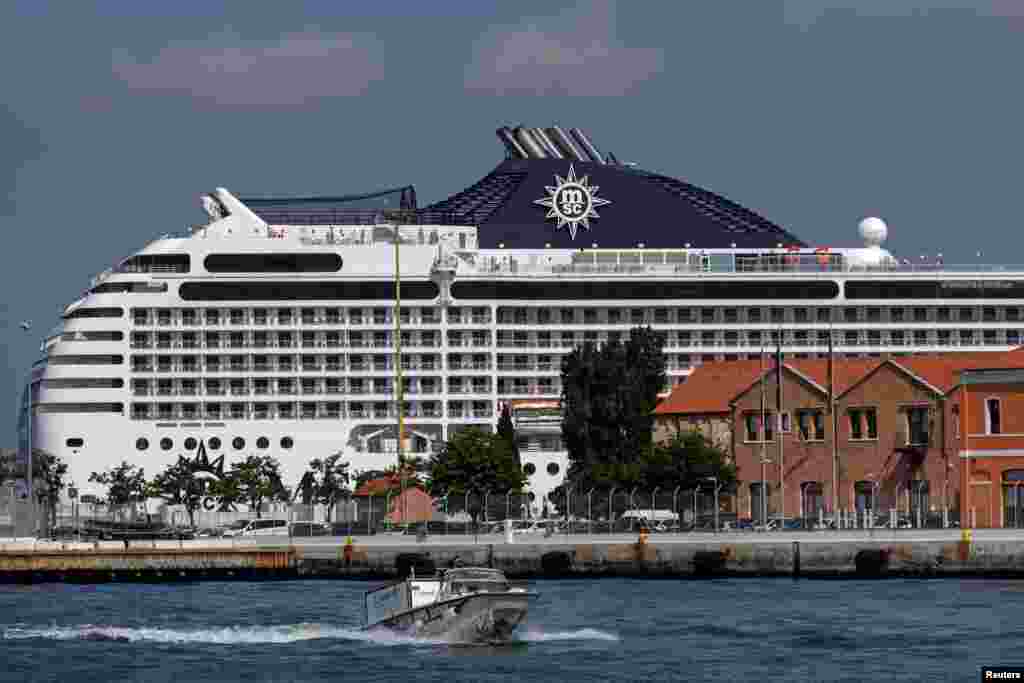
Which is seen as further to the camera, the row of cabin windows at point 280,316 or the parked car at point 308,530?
the row of cabin windows at point 280,316

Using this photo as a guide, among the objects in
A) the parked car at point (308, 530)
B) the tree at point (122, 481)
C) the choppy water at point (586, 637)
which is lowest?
the choppy water at point (586, 637)

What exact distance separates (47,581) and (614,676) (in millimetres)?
35302

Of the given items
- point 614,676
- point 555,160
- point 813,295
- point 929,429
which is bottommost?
point 614,676

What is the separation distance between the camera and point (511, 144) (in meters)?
157

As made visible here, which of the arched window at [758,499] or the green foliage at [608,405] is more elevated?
the green foliage at [608,405]

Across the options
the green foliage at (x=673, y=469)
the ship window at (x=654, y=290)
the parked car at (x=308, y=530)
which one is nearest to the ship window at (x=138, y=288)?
the ship window at (x=654, y=290)

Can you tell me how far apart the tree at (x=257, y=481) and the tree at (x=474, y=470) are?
15877 mm

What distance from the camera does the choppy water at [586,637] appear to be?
189 feet

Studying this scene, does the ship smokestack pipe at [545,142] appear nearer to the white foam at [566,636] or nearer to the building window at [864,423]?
the building window at [864,423]

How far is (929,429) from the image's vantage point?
94562 millimetres

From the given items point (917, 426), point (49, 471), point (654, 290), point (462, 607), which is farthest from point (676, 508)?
point (654, 290)

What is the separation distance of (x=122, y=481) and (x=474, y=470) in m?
32.4

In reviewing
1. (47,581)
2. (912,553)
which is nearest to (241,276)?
(47,581)

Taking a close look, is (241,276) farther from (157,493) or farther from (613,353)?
(613,353)
